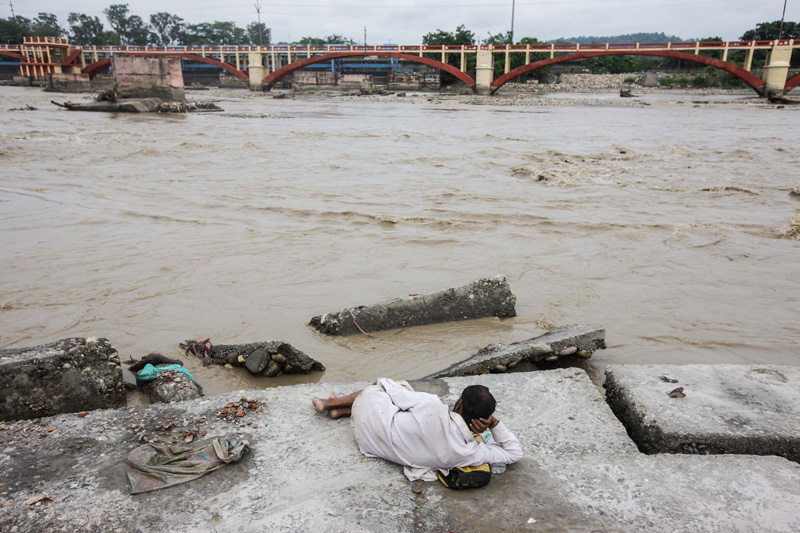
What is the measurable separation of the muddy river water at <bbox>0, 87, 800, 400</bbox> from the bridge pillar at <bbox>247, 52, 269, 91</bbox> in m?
44.6

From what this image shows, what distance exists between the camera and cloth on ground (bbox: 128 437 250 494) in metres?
2.22

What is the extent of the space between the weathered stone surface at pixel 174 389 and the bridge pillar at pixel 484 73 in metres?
47.7

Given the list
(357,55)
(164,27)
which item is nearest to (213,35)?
(164,27)

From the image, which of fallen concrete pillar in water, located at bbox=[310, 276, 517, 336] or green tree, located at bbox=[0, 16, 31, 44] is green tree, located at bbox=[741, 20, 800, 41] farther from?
green tree, located at bbox=[0, 16, 31, 44]

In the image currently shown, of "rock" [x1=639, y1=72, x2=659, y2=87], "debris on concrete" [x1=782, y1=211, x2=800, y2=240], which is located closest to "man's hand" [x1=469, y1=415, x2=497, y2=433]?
"debris on concrete" [x1=782, y1=211, x2=800, y2=240]

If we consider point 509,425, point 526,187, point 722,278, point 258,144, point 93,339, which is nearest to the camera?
point 509,425

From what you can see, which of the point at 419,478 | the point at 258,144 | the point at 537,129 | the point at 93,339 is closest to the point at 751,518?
the point at 419,478

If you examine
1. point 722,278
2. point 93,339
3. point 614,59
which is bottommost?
point 722,278

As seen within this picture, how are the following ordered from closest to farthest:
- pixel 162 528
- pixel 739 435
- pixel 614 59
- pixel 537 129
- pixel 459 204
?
pixel 162 528, pixel 739 435, pixel 459 204, pixel 537 129, pixel 614 59

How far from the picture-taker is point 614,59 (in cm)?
7125

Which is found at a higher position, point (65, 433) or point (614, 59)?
point (614, 59)

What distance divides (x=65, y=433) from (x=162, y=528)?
86 centimetres

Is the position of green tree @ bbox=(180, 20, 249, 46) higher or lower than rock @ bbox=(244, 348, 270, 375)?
higher

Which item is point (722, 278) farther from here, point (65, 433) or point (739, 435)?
point (65, 433)
